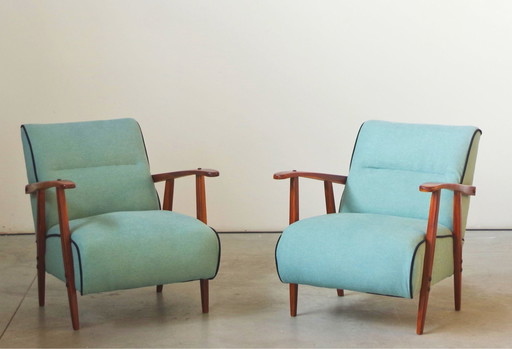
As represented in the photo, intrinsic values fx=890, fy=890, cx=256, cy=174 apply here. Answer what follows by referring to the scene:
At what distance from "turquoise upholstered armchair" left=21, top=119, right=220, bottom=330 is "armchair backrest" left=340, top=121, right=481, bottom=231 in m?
0.73

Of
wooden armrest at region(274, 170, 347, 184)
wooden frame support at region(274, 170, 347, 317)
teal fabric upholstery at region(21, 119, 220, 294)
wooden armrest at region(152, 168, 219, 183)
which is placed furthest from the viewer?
wooden armrest at region(152, 168, 219, 183)

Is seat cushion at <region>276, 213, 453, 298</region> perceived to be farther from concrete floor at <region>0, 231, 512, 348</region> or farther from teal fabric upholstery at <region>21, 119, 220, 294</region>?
teal fabric upholstery at <region>21, 119, 220, 294</region>

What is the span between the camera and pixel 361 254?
3699mm

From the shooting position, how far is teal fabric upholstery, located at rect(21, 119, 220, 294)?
12.3 feet

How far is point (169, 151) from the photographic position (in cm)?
591

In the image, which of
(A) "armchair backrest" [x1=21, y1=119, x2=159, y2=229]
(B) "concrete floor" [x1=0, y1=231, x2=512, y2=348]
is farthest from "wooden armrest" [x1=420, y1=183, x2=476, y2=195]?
(A) "armchair backrest" [x1=21, y1=119, x2=159, y2=229]

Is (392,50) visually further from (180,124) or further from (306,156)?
(180,124)

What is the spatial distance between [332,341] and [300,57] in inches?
102

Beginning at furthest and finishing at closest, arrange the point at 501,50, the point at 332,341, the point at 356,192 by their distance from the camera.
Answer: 1. the point at 501,50
2. the point at 356,192
3. the point at 332,341

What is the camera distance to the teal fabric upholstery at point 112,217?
3.75 m

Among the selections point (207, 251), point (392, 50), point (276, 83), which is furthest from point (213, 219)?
point (207, 251)

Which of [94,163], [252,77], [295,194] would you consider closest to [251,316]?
[295,194]

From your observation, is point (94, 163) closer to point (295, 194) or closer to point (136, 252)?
point (136, 252)

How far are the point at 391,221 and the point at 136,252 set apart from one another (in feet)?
3.72
